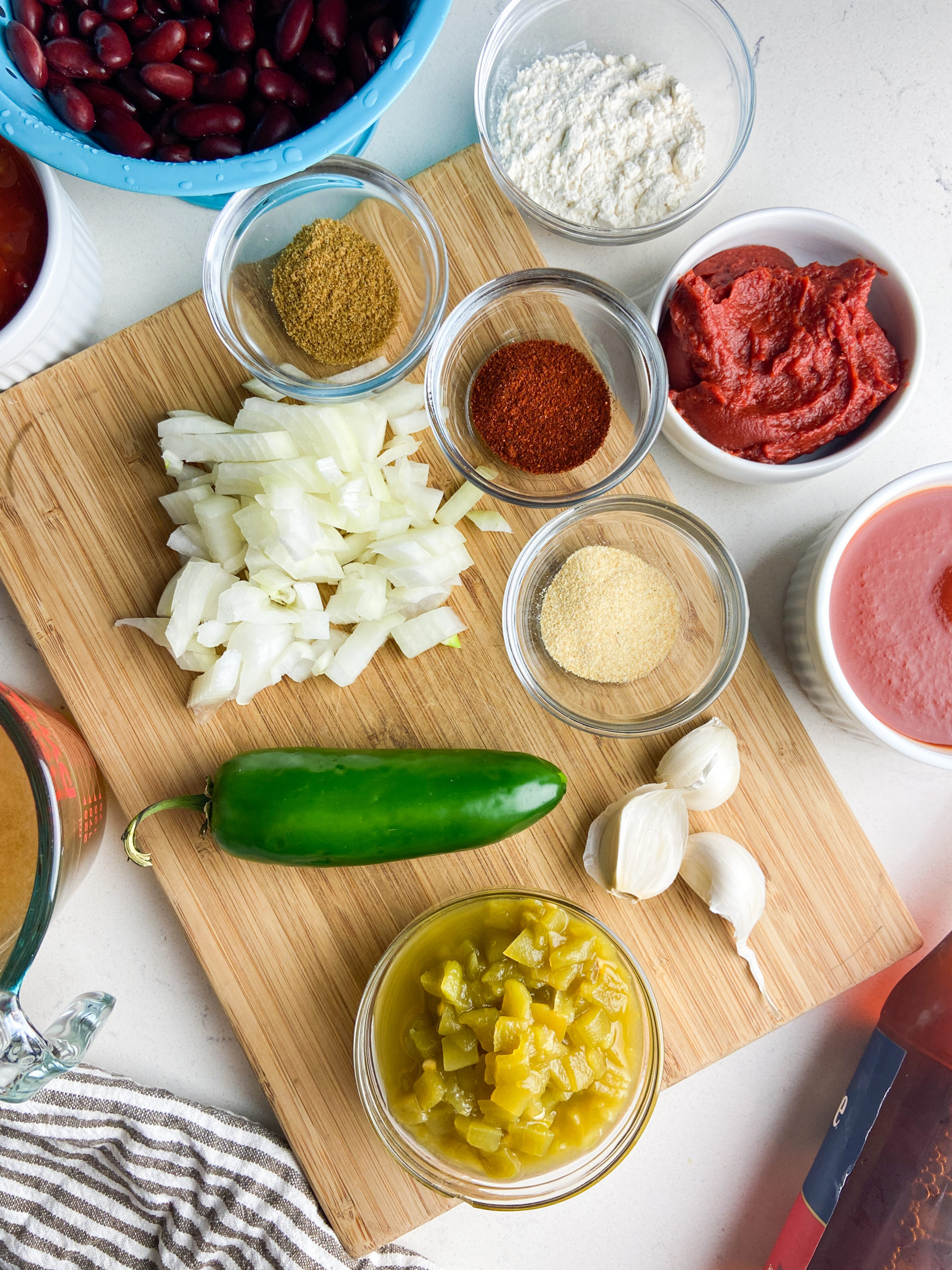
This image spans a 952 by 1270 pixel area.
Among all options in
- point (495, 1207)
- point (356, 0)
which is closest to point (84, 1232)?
point (495, 1207)

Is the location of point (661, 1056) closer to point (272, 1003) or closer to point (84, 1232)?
point (272, 1003)

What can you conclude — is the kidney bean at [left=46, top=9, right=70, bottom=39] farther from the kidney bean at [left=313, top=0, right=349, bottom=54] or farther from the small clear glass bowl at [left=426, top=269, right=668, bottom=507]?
the small clear glass bowl at [left=426, top=269, right=668, bottom=507]

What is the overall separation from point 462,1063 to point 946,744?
865 mm

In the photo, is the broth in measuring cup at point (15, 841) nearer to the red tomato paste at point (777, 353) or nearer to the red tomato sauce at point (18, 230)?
the red tomato sauce at point (18, 230)

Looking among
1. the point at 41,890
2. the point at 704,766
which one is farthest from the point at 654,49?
the point at 41,890

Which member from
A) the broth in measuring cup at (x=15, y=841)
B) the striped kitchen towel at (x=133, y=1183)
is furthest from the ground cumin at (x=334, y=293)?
the striped kitchen towel at (x=133, y=1183)

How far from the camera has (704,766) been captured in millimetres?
1357

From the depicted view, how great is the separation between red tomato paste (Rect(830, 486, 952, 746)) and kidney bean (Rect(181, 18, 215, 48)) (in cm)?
116

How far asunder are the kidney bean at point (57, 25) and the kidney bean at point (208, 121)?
0.18 meters

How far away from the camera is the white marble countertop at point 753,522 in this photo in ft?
4.84

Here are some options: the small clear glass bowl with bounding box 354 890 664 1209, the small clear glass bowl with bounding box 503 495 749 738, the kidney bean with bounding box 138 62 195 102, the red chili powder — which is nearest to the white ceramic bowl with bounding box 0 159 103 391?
the kidney bean with bounding box 138 62 195 102

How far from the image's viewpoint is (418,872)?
1421 millimetres

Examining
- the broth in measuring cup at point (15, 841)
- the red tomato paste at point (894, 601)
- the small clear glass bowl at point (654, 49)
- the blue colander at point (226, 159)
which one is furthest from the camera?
the small clear glass bowl at point (654, 49)

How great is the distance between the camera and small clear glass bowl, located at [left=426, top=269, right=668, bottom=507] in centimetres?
139
